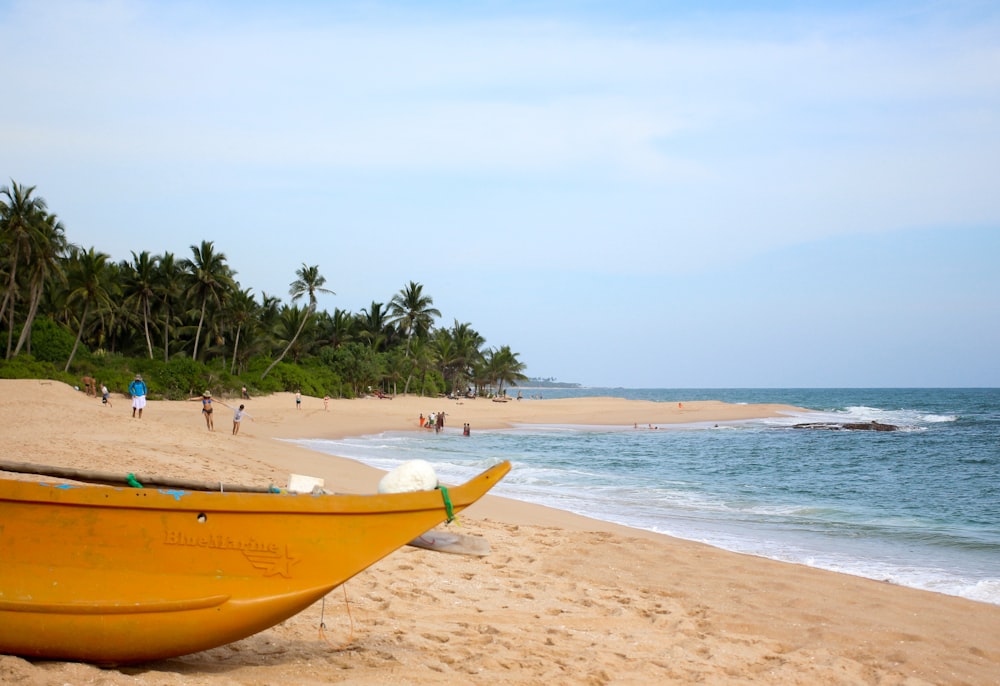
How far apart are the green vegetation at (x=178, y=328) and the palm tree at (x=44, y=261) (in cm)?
5

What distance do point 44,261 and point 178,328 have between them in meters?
12.6

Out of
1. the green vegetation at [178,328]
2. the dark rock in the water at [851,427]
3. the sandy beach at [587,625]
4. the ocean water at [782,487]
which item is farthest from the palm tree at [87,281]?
the dark rock in the water at [851,427]

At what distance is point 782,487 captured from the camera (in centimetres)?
1844

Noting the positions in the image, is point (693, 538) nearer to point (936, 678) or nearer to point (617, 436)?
point (936, 678)

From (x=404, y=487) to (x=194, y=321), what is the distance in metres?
47.1

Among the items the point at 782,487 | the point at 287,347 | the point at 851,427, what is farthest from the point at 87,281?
the point at 851,427

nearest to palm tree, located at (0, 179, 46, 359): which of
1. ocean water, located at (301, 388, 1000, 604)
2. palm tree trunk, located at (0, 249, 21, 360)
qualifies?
palm tree trunk, located at (0, 249, 21, 360)

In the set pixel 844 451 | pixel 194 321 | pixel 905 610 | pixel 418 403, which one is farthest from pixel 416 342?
pixel 905 610

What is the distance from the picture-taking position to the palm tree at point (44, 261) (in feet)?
116

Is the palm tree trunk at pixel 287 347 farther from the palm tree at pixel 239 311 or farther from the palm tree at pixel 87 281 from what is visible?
the palm tree at pixel 87 281

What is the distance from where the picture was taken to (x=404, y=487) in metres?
4.39

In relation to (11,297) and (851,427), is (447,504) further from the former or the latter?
(851,427)

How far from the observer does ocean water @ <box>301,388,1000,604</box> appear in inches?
414

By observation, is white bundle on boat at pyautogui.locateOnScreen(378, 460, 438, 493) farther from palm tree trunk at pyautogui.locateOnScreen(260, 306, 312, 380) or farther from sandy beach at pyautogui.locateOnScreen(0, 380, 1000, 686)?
palm tree trunk at pyautogui.locateOnScreen(260, 306, 312, 380)
